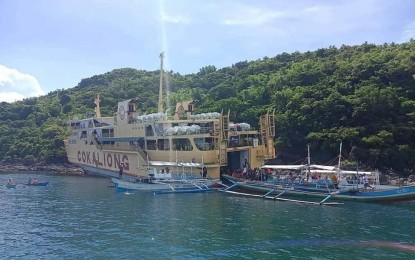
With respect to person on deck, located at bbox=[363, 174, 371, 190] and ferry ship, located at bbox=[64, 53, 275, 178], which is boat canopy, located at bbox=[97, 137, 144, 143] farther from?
person on deck, located at bbox=[363, 174, 371, 190]

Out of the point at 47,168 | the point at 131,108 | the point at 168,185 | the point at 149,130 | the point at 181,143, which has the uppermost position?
the point at 131,108

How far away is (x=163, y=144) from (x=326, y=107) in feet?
79.8

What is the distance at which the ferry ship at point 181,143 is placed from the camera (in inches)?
1839

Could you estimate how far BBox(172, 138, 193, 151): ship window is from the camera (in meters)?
47.9

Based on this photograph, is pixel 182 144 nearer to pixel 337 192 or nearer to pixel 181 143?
pixel 181 143

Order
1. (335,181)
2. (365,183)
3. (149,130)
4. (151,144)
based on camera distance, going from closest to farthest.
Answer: (365,183) < (335,181) < (151,144) < (149,130)

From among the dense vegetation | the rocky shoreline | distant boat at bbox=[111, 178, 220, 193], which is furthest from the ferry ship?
the rocky shoreline

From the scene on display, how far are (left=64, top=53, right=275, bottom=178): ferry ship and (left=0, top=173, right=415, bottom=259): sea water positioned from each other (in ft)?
24.8

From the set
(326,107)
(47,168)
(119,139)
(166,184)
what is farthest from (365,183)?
(47,168)

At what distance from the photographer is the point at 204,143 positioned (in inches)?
1850

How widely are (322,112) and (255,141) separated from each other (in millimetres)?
14958

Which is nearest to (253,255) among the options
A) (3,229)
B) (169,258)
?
(169,258)

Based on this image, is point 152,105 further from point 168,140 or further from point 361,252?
point 361,252

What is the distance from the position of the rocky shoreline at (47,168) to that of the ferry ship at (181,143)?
12.1 metres
